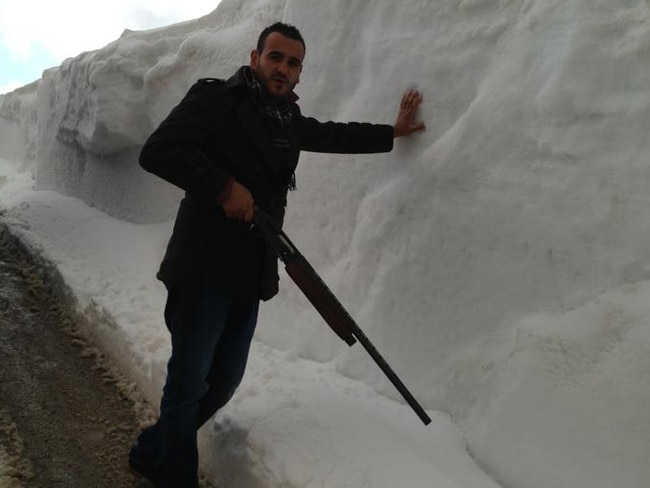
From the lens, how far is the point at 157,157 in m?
1.78

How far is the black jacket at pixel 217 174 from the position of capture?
177cm

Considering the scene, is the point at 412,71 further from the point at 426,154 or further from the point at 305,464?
the point at 305,464

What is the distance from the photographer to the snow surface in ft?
6.22

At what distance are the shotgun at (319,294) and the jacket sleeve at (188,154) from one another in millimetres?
241

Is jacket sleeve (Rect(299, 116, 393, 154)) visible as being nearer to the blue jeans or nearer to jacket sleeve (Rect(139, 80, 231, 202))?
jacket sleeve (Rect(139, 80, 231, 202))

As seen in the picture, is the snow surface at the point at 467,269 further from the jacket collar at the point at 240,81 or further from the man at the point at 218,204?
the jacket collar at the point at 240,81

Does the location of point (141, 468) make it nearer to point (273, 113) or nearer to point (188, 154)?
point (188, 154)

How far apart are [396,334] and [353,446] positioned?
596 millimetres

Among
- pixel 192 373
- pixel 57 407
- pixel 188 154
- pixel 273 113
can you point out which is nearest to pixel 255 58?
pixel 273 113

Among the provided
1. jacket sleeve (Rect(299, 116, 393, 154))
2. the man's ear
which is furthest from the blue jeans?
the man's ear

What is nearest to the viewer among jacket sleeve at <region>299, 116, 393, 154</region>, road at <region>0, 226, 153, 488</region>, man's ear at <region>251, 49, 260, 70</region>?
man's ear at <region>251, 49, 260, 70</region>

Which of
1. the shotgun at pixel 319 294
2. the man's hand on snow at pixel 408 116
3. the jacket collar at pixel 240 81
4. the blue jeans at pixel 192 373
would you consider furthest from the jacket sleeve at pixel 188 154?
the man's hand on snow at pixel 408 116

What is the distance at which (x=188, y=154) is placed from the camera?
1.76m

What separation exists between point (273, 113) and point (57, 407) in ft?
6.53
